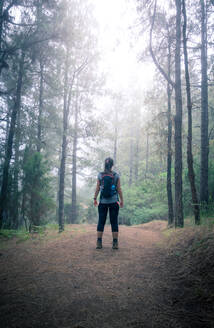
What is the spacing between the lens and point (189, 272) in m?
3.20

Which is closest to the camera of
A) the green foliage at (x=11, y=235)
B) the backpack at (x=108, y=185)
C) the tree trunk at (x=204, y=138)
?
the backpack at (x=108, y=185)

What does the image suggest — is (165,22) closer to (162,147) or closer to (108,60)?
(108,60)

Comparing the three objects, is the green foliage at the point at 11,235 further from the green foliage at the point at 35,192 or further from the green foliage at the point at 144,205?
the green foliage at the point at 144,205

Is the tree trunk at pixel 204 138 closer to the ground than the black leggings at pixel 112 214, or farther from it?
farther from it

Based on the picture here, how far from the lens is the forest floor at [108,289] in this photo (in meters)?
2.04

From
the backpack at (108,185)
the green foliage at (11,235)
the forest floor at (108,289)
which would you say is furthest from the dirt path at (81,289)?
the green foliage at (11,235)

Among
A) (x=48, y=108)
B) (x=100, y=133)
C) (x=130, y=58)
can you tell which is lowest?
(x=100, y=133)

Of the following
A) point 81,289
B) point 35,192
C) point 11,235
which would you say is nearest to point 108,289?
point 81,289

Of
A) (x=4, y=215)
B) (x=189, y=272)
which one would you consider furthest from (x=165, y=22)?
(x=4, y=215)

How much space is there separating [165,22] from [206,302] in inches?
392

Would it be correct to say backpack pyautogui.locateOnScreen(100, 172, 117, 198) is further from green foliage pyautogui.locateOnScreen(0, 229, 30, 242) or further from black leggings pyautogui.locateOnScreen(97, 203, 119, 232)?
green foliage pyautogui.locateOnScreen(0, 229, 30, 242)

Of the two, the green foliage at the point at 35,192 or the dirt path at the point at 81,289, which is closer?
the dirt path at the point at 81,289

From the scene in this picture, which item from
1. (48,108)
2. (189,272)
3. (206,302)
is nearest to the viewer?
(206,302)

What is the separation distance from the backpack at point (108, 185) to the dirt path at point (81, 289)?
143cm
